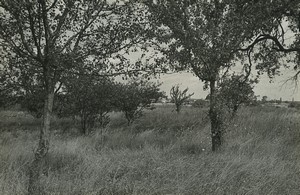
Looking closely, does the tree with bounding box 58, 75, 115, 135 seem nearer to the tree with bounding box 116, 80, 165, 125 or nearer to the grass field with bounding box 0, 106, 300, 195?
the tree with bounding box 116, 80, 165, 125

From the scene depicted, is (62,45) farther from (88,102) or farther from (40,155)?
(88,102)

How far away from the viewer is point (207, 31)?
249 inches

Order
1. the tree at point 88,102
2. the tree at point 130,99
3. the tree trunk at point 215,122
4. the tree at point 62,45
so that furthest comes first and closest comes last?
the tree at point 130,99
the tree at point 88,102
the tree trunk at point 215,122
the tree at point 62,45

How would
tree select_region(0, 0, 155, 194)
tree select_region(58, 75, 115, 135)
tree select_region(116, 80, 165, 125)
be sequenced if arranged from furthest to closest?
tree select_region(116, 80, 165, 125), tree select_region(58, 75, 115, 135), tree select_region(0, 0, 155, 194)

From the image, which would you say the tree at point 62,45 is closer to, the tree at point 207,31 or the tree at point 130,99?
the tree at point 207,31

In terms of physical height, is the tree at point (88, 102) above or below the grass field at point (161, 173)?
above

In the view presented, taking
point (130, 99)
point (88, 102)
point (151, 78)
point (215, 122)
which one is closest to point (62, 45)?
point (151, 78)

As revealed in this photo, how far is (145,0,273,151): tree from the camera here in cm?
610

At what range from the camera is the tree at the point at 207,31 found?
20.0ft

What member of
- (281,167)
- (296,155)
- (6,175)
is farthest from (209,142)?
(6,175)

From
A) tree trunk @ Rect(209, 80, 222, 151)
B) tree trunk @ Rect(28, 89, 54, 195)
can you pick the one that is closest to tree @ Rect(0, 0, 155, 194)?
tree trunk @ Rect(28, 89, 54, 195)

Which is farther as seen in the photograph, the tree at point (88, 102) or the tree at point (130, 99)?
the tree at point (130, 99)

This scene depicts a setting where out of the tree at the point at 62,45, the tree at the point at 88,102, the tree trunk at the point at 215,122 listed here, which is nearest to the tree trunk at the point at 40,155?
the tree at the point at 62,45

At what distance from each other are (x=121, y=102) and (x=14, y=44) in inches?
486
